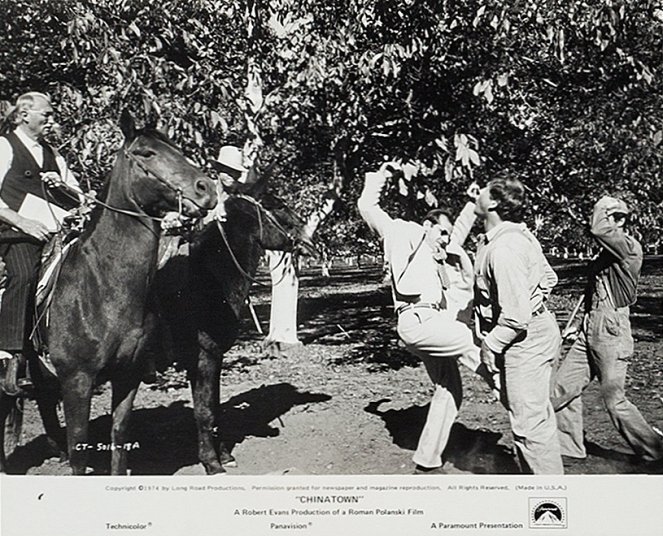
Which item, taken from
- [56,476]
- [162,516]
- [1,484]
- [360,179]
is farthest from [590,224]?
[1,484]

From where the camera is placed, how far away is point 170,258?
312cm

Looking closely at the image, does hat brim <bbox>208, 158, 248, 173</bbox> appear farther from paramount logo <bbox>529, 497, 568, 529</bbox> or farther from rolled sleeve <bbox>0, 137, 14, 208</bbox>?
paramount logo <bbox>529, 497, 568, 529</bbox>

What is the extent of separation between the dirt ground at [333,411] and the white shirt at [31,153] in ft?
3.57

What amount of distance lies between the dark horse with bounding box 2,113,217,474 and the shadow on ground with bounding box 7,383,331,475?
0.27 metres

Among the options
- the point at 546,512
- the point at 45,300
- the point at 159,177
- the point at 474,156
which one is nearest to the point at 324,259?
the point at 474,156

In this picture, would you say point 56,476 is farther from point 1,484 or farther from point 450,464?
point 450,464

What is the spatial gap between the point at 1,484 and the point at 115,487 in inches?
23.2

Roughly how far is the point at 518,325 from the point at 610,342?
815 mm

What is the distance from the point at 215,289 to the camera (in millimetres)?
3201

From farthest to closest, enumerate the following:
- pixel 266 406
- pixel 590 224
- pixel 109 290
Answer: pixel 266 406 → pixel 590 224 → pixel 109 290

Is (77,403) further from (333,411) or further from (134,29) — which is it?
(134,29)

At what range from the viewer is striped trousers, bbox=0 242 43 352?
2838 millimetres

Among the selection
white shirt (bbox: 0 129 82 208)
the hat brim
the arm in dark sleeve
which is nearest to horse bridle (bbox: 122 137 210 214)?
white shirt (bbox: 0 129 82 208)

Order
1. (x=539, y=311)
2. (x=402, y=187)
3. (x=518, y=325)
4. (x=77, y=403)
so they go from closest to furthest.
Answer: (x=518, y=325)
(x=539, y=311)
(x=77, y=403)
(x=402, y=187)
